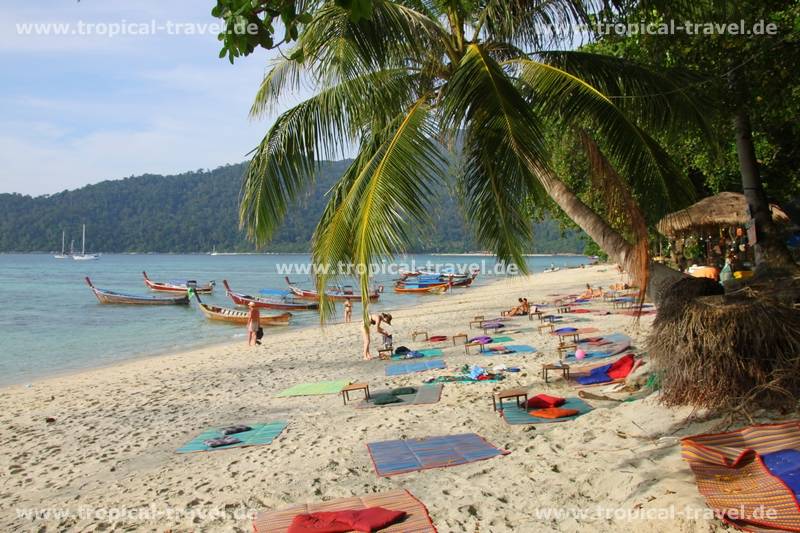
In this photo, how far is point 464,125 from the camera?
4.68 metres

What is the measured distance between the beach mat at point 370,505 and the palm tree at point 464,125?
5.38 feet

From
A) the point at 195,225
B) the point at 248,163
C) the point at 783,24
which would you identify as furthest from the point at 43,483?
the point at 195,225

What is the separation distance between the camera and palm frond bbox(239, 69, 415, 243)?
5703 mm

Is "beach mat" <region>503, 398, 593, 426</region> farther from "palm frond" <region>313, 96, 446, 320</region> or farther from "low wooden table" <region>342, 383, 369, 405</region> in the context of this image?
"palm frond" <region>313, 96, 446, 320</region>

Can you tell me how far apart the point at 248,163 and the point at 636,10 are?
4.24 meters

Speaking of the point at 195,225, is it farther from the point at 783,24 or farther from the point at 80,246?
the point at 783,24

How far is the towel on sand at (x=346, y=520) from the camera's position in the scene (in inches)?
143

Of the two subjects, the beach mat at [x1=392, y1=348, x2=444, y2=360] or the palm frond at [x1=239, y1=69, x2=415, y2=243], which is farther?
the beach mat at [x1=392, y1=348, x2=444, y2=360]

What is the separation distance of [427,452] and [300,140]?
348 cm

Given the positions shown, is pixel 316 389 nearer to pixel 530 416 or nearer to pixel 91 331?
pixel 530 416

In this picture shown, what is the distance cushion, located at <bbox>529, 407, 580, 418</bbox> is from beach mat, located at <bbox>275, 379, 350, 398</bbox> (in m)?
3.38

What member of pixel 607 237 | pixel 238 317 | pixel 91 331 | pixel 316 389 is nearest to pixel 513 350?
pixel 316 389

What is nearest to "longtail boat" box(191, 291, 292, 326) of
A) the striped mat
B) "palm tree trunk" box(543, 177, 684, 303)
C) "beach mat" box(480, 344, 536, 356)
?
"beach mat" box(480, 344, 536, 356)

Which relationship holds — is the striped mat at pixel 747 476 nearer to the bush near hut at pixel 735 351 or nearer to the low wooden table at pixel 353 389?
the bush near hut at pixel 735 351
